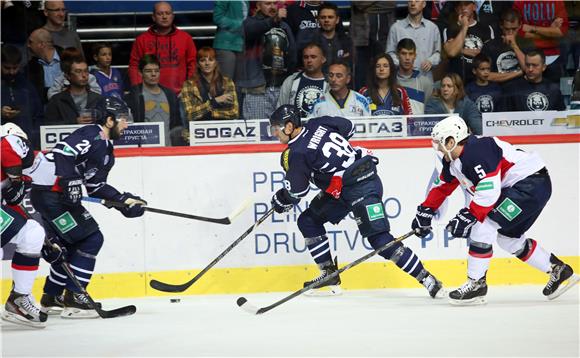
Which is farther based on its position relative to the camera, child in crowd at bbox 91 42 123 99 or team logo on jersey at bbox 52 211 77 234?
child in crowd at bbox 91 42 123 99

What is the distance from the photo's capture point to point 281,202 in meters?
6.23

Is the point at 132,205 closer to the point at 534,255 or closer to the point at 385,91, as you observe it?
the point at 385,91

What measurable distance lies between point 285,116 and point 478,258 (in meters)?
1.38

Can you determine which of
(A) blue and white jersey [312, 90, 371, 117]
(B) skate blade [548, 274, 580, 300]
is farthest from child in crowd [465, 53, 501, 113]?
(B) skate blade [548, 274, 580, 300]

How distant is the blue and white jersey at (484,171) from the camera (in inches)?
223

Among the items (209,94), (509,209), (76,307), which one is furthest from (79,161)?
(509,209)

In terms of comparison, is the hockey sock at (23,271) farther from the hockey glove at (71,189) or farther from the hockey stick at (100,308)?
the hockey glove at (71,189)

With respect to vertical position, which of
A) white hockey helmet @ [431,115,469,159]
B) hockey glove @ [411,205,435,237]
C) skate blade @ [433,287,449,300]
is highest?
white hockey helmet @ [431,115,469,159]

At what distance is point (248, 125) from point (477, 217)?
68.7 inches

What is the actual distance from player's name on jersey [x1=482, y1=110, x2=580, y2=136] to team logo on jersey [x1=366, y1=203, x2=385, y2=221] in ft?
3.53

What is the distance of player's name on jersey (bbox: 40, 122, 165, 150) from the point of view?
6.66 meters

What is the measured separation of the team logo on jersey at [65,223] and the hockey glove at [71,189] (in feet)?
0.33

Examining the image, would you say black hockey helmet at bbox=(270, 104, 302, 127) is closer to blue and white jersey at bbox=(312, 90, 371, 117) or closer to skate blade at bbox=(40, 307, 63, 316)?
blue and white jersey at bbox=(312, 90, 371, 117)

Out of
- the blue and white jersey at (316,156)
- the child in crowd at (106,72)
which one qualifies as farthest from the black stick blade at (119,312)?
the child in crowd at (106,72)
